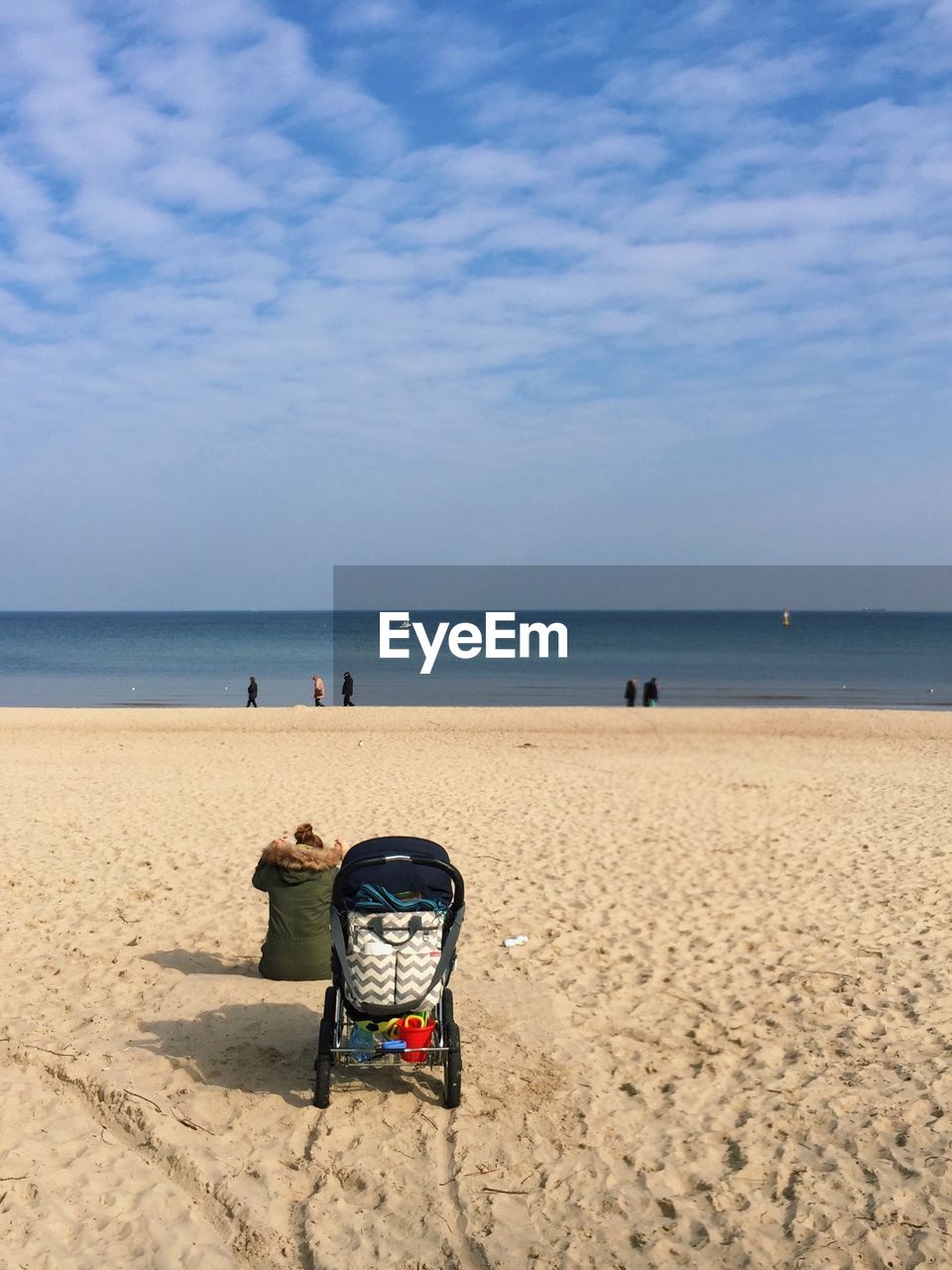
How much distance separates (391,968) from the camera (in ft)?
17.5

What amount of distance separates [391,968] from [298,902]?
2.21 metres

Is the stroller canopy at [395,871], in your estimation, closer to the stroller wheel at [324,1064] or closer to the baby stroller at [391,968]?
the baby stroller at [391,968]

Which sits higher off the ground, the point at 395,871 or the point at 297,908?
the point at 395,871

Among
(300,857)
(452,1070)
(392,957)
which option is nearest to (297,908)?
(300,857)

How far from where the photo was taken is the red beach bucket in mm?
5453

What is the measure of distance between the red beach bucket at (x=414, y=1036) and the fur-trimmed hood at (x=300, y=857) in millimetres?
1905

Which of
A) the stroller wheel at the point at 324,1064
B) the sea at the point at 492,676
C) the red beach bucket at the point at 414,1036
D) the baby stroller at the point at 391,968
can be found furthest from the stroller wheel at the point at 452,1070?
the sea at the point at 492,676

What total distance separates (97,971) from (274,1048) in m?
2.23

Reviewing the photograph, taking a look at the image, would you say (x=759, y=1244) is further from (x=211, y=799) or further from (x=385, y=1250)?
(x=211, y=799)

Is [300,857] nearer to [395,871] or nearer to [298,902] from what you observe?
[298,902]

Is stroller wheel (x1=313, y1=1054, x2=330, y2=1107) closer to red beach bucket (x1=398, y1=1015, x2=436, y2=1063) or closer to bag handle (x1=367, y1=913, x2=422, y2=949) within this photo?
red beach bucket (x1=398, y1=1015, x2=436, y2=1063)

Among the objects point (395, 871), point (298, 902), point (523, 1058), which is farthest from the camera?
point (298, 902)

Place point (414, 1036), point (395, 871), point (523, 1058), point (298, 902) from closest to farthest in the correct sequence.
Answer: point (414, 1036) → point (395, 871) → point (523, 1058) → point (298, 902)

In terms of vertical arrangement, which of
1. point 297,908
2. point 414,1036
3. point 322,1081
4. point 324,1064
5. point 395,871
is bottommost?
point 322,1081
